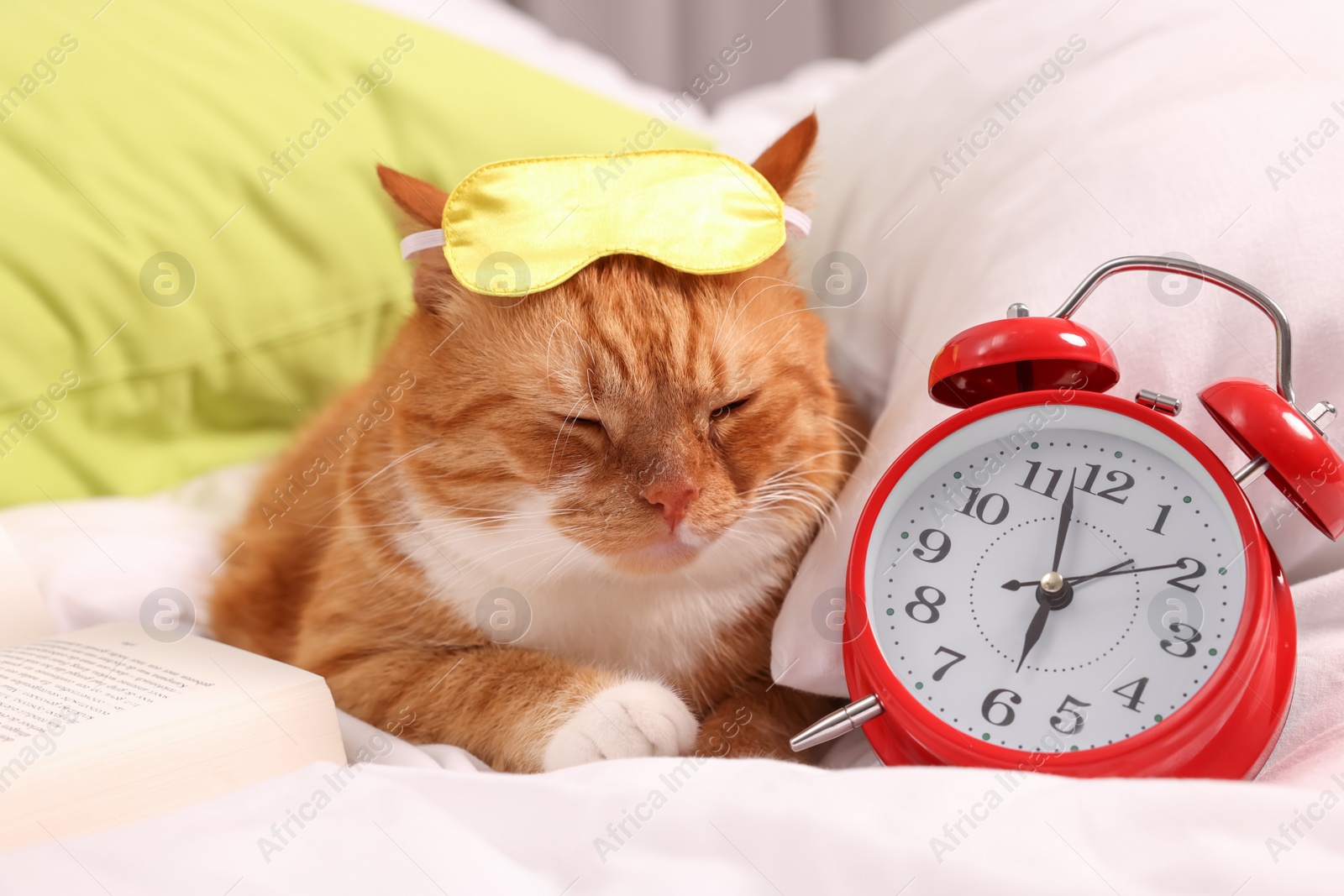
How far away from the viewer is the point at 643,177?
1.08 metres

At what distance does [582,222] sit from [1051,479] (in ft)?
1.73

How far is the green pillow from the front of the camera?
1509 millimetres

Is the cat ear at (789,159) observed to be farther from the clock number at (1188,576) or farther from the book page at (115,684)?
the book page at (115,684)

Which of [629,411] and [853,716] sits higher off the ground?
[629,411]

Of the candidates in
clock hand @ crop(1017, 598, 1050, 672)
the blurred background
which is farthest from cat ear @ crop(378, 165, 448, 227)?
the blurred background

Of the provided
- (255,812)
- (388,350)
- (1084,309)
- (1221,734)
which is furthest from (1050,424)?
(388,350)

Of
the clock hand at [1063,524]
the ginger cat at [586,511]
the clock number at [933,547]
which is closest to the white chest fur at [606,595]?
the ginger cat at [586,511]

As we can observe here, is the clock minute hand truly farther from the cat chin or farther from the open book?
the open book

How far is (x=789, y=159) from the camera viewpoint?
1.17 m

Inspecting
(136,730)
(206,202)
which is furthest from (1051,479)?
(206,202)

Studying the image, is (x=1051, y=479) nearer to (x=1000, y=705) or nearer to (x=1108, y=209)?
(x=1000, y=705)

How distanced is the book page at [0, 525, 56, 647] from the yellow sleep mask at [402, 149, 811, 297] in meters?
0.62

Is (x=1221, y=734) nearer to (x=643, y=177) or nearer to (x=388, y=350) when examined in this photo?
(x=643, y=177)

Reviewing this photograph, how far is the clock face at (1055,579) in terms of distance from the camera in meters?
0.82
